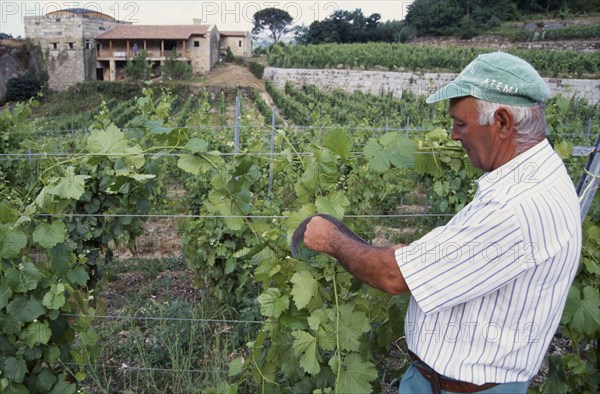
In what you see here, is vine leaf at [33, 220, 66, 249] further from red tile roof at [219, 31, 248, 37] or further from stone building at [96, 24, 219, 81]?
red tile roof at [219, 31, 248, 37]

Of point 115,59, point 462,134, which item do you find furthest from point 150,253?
point 115,59

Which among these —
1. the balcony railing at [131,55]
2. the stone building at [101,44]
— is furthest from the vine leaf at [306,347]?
the balcony railing at [131,55]

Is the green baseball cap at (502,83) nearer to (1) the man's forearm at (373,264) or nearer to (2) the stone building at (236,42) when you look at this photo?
(1) the man's forearm at (373,264)

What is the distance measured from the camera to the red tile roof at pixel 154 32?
3919cm

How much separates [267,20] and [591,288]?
255 ft

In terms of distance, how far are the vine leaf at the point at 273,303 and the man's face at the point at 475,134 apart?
82cm

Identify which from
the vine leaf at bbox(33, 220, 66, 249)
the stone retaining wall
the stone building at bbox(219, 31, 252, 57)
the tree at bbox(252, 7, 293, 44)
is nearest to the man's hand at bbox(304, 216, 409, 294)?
the vine leaf at bbox(33, 220, 66, 249)

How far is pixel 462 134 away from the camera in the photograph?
1.40 m

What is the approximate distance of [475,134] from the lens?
137 cm

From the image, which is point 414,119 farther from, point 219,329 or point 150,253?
point 219,329

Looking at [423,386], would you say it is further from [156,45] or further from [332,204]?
[156,45]

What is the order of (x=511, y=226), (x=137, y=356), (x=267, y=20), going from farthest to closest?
(x=267, y=20) < (x=137, y=356) < (x=511, y=226)

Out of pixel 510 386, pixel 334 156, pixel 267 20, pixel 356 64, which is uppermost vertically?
pixel 267 20

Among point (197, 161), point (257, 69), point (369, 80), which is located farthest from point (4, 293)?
point (257, 69)
